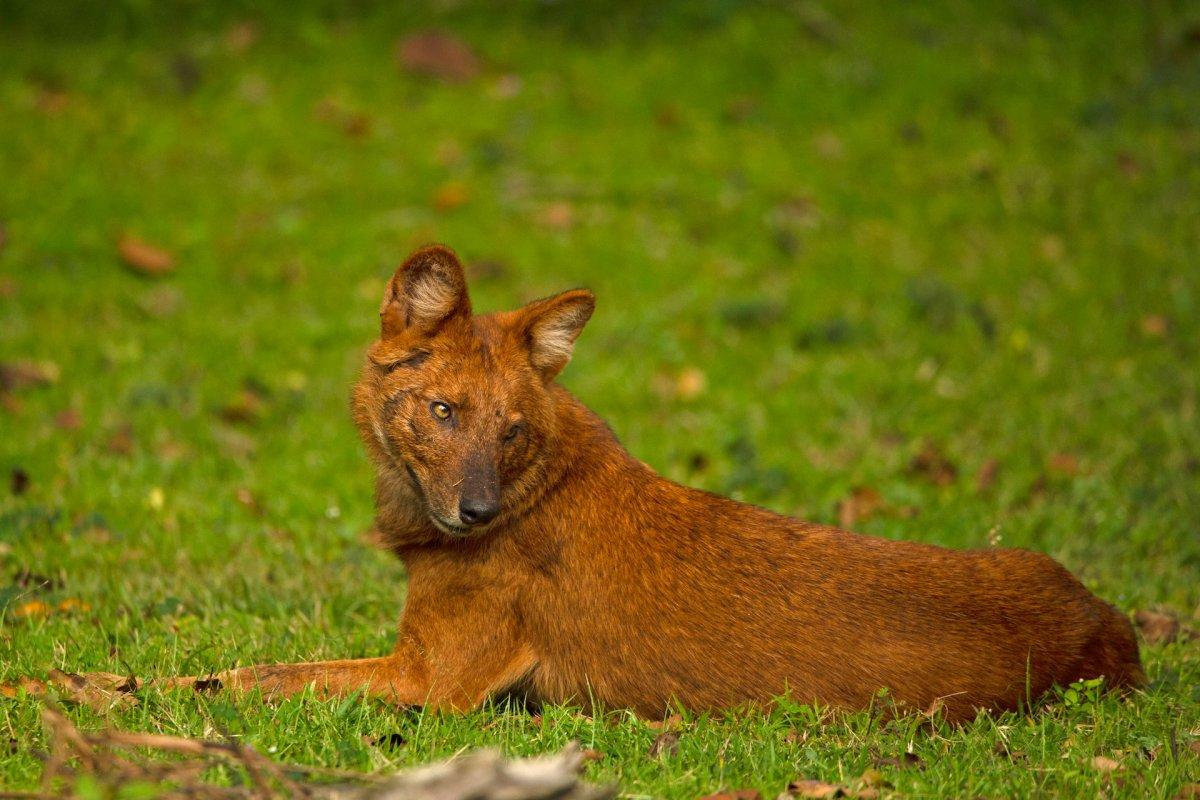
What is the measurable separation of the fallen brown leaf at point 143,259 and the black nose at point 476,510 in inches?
237

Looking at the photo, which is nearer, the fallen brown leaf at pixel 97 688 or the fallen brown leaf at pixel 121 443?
the fallen brown leaf at pixel 97 688

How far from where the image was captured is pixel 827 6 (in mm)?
13180

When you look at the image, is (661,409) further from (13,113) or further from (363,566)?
(13,113)

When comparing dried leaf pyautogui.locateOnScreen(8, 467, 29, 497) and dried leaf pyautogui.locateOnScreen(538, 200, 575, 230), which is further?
Answer: dried leaf pyautogui.locateOnScreen(538, 200, 575, 230)

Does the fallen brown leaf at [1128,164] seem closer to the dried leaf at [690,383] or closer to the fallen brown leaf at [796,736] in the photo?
the dried leaf at [690,383]

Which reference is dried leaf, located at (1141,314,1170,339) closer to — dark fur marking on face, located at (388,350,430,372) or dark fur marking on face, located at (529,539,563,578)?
dark fur marking on face, located at (529,539,563,578)

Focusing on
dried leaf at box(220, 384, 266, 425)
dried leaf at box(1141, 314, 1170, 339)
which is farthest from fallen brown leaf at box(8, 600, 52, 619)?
dried leaf at box(1141, 314, 1170, 339)

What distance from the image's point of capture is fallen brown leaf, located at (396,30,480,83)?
12.4m

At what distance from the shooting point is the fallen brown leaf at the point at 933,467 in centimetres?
771

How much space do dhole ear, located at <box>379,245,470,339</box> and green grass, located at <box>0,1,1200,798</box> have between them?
124cm

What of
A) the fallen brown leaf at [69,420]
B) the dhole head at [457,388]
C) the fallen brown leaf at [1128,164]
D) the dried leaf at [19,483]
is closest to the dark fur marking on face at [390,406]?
the dhole head at [457,388]

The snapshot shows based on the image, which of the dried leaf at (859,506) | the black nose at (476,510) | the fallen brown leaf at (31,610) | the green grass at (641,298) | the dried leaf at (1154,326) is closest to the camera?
the black nose at (476,510)

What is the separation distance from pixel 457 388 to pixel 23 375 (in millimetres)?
4555

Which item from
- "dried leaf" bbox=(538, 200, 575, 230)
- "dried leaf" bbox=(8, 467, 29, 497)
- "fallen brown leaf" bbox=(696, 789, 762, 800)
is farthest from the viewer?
"dried leaf" bbox=(538, 200, 575, 230)
